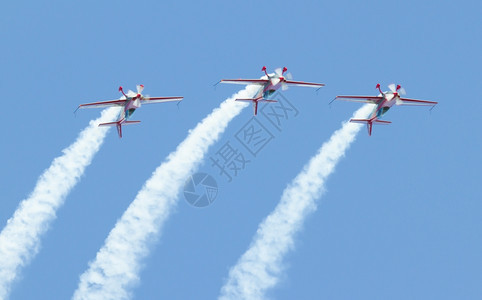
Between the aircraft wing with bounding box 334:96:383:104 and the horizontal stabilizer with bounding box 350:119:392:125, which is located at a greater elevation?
the aircraft wing with bounding box 334:96:383:104

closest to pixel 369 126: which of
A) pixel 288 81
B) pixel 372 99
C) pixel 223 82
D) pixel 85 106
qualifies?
pixel 372 99

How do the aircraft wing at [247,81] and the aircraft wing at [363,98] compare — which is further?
the aircraft wing at [363,98]

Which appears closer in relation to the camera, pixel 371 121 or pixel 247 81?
pixel 247 81

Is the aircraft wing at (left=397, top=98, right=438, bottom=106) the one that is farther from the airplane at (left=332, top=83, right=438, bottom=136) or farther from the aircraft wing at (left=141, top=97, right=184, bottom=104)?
the aircraft wing at (left=141, top=97, right=184, bottom=104)

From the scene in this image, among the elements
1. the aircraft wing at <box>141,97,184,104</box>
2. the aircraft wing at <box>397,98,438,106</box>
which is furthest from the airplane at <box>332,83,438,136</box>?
the aircraft wing at <box>141,97,184,104</box>

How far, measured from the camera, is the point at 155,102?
94.8 meters

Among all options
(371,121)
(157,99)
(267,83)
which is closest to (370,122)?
(371,121)

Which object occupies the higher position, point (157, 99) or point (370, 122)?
point (157, 99)

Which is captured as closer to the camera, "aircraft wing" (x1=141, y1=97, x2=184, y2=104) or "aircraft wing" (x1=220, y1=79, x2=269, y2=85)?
"aircraft wing" (x1=141, y1=97, x2=184, y2=104)

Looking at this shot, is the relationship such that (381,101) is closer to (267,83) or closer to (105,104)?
(267,83)

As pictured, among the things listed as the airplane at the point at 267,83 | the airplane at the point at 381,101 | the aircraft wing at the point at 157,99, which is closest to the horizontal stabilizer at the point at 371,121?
the airplane at the point at 381,101

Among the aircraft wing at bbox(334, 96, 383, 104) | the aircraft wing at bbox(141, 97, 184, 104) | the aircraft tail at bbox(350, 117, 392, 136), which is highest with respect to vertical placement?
the aircraft wing at bbox(141, 97, 184, 104)

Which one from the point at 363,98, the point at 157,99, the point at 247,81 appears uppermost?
the point at 247,81

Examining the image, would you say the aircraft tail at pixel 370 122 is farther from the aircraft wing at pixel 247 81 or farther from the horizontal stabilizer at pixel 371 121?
the aircraft wing at pixel 247 81
